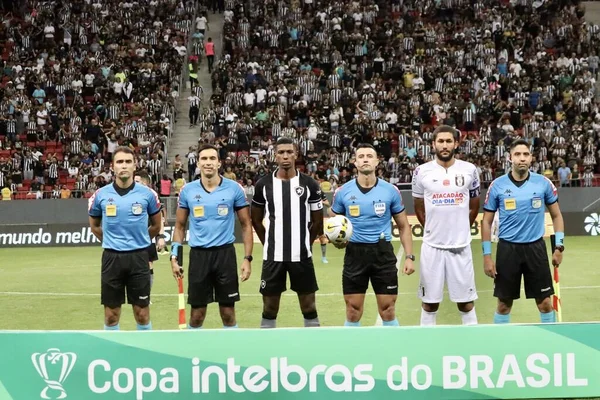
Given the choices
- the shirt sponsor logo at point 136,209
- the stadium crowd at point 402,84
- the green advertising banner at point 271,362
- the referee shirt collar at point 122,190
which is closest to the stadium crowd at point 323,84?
the stadium crowd at point 402,84

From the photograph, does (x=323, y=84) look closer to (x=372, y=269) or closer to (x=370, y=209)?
(x=370, y=209)

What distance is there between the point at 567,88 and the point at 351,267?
26464mm

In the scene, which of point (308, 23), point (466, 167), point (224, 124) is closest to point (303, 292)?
point (466, 167)

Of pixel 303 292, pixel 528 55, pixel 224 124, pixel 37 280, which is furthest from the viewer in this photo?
pixel 528 55

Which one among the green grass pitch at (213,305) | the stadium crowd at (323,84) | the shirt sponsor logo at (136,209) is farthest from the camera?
the stadium crowd at (323,84)

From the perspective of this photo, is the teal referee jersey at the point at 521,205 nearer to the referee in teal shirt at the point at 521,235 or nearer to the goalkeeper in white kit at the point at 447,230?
the referee in teal shirt at the point at 521,235

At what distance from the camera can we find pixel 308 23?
3797cm

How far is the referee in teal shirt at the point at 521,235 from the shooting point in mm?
9930

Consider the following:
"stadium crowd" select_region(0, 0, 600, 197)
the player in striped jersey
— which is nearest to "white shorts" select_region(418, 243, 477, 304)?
the player in striped jersey

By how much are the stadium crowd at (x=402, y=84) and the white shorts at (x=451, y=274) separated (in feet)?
62.6

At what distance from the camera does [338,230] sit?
373 inches

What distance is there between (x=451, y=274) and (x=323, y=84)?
2577cm

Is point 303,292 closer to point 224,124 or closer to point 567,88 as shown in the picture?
point 224,124

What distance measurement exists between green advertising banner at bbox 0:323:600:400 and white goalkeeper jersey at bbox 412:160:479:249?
2212 millimetres
